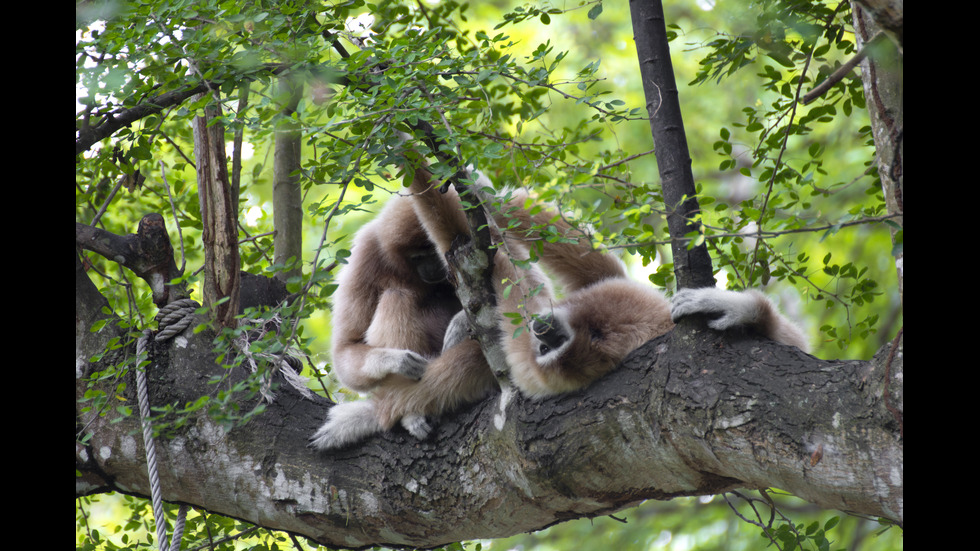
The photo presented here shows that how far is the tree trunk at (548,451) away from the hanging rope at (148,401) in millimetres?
72

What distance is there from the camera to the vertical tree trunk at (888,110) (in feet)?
6.25

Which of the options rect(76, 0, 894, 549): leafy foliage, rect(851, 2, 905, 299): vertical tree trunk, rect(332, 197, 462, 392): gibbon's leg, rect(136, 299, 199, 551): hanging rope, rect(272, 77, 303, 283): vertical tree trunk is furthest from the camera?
rect(272, 77, 303, 283): vertical tree trunk

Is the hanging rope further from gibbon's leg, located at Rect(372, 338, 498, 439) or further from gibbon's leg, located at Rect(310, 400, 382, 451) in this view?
gibbon's leg, located at Rect(372, 338, 498, 439)

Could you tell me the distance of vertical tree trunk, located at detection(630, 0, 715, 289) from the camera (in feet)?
8.10

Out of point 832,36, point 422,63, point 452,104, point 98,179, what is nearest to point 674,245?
point 452,104

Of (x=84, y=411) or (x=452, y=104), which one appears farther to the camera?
(x=84, y=411)

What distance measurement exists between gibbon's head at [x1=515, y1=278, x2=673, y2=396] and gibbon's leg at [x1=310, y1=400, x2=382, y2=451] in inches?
32.4

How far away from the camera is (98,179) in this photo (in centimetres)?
420

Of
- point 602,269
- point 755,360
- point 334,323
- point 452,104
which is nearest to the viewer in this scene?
point 755,360

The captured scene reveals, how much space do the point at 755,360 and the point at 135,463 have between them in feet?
8.40

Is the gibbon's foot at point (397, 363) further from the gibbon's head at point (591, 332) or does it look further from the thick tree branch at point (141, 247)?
the thick tree branch at point (141, 247)

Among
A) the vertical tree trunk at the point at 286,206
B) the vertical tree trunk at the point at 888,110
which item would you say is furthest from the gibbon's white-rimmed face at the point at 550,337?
the vertical tree trunk at the point at 286,206

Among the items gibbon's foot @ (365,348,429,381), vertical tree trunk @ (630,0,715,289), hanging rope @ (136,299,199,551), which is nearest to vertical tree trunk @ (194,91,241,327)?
hanging rope @ (136,299,199,551)

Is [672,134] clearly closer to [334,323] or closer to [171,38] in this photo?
[171,38]
